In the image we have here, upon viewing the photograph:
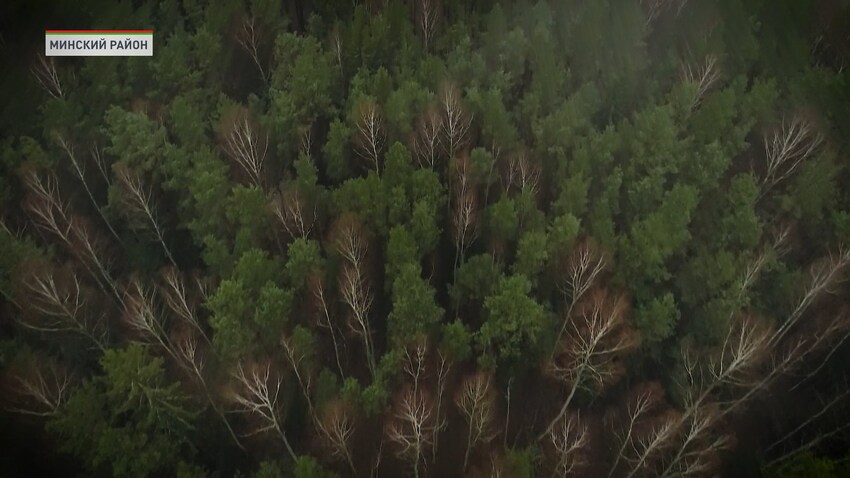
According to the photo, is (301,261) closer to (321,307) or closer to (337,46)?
(321,307)

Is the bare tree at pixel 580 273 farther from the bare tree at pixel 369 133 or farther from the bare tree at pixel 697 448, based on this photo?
the bare tree at pixel 369 133

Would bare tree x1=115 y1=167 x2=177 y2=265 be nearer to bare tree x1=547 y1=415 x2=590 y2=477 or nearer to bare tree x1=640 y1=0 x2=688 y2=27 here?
bare tree x1=547 y1=415 x2=590 y2=477

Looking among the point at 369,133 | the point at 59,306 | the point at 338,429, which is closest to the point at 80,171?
the point at 59,306

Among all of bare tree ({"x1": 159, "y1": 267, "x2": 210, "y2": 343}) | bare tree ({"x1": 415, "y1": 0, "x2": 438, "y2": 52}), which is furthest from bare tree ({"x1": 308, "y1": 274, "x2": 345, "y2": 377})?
bare tree ({"x1": 415, "y1": 0, "x2": 438, "y2": 52})

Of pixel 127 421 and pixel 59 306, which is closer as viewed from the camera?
pixel 127 421

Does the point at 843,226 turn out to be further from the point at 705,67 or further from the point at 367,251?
the point at 367,251

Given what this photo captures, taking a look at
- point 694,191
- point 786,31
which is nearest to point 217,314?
point 694,191

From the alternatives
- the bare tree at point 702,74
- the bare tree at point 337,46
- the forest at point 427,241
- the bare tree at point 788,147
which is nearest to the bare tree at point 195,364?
the forest at point 427,241
